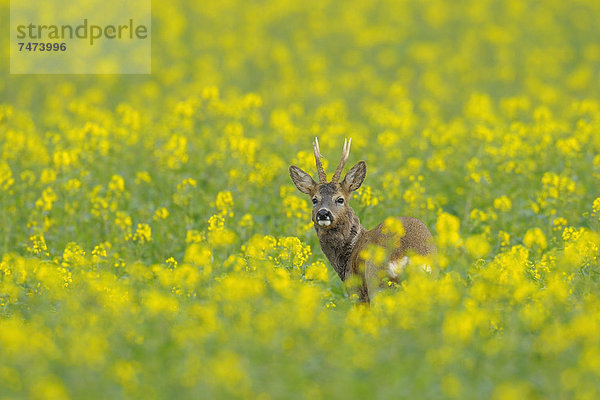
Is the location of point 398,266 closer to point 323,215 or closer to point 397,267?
point 397,267

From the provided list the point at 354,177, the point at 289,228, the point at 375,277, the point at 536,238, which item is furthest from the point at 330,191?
the point at 536,238

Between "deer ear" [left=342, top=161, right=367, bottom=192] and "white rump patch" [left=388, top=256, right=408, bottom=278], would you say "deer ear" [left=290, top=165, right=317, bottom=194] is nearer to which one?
"deer ear" [left=342, top=161, right=367, bottom=192]

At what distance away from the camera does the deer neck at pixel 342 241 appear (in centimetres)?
959

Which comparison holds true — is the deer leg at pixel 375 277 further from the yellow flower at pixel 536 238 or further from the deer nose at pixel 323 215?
the yellow flower at pixel 536 238

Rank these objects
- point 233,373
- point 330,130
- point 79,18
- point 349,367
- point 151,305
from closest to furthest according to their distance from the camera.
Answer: point 233,373, point 349,367, point 151,305, point 330,130, point 79,18

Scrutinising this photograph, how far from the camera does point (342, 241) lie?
9.60 metres

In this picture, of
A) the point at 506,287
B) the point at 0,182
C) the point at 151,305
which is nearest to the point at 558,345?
the point at 506,287

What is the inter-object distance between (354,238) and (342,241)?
0.12 metres

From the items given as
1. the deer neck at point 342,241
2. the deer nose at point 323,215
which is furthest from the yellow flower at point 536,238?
the deer nose at point 323,215

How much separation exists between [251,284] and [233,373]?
Answer: 1.51m

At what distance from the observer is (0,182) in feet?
40.5

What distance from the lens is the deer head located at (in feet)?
30.6

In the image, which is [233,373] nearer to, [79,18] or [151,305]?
[151,305]

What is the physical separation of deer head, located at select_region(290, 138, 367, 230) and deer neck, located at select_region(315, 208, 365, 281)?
41 millimetres
